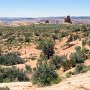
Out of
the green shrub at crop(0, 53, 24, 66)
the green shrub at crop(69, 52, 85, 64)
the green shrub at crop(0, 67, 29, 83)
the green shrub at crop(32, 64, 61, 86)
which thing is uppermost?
the green shrub at crop(32, 64, 61, 86)

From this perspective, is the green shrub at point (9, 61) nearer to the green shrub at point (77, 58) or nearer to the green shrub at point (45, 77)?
the green shrub at point (77, 58)

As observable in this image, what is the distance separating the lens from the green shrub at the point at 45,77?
15.6 m

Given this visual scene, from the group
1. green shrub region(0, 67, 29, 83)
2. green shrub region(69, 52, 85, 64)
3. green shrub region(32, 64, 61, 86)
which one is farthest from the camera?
green shrub region(69, 52, 85, 64)

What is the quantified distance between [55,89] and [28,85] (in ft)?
8.10

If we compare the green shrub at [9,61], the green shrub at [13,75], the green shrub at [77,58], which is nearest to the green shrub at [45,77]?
the green shrub at [13,75]

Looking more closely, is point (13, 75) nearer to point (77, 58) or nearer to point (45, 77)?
point (45, 77)

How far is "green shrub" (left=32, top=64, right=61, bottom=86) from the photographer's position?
51.3 ft

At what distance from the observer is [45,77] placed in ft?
51.7

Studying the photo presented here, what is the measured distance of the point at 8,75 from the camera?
69.6 feet

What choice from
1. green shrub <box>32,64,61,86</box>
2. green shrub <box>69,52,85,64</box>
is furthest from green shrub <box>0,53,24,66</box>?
green shrub <box>32,64,61,86</box>

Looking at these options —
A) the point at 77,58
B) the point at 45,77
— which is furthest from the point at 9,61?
the point at 45,77

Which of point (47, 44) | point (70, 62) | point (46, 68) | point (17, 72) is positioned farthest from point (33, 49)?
point (46, 68)

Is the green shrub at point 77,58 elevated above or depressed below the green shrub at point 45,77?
below

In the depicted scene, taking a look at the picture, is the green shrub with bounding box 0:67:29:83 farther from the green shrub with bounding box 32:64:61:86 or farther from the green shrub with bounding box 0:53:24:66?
the green shrub with bounding box 0:53:24:66
